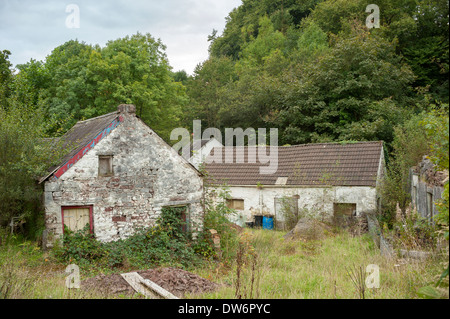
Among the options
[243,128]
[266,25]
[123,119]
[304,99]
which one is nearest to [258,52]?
[266,25]

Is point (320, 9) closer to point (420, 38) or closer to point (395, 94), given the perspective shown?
point (420, 38)

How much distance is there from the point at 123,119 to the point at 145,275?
17.8 feet

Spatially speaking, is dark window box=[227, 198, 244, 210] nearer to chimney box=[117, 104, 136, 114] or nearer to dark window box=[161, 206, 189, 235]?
dark window box=[161, 206, 189, 235]

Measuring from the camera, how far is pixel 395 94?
24.6m

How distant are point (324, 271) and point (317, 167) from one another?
1006 cm

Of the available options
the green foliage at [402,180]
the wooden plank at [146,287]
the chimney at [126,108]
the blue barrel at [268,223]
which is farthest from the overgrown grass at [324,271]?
the chimney at [126,108]

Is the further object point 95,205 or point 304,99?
point 304,99

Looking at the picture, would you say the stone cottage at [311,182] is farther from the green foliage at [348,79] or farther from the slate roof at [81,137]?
the slate roof at [81,137]

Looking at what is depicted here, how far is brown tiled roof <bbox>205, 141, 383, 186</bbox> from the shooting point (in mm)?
16938

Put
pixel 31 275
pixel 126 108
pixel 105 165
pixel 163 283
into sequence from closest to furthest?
1. pixel 163 283
2. pixel 31 275
3. pixel 105 165
4. pixel 126 108

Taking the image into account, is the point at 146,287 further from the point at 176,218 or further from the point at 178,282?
the point at 176,218

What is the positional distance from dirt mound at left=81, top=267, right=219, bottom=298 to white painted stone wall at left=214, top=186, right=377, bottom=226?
8937 mm

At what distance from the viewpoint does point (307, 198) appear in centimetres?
1741

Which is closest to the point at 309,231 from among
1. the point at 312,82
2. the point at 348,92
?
the point at 348,92
